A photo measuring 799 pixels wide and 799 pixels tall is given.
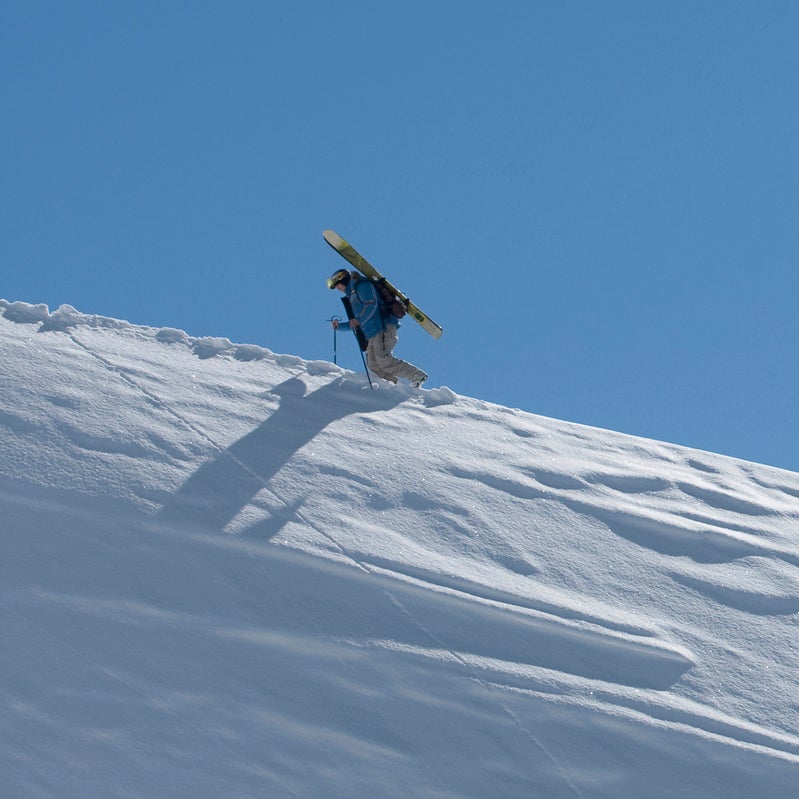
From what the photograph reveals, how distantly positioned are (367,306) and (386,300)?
210mm

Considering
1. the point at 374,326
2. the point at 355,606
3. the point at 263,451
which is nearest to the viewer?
the point at 355,606

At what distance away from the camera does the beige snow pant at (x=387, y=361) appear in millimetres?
10734

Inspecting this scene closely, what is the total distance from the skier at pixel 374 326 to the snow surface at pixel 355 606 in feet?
2.89

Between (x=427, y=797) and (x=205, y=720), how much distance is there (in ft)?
3.73

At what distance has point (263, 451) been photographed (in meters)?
8.90

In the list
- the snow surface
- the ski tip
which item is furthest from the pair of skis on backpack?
the snow surface

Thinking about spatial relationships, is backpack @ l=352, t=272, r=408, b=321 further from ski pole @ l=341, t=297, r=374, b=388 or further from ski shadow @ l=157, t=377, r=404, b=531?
ski shadow @ l=157, t=377, r=404, b=531

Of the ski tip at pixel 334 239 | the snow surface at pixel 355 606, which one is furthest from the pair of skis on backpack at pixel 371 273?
the snow surface at pixel 355 606

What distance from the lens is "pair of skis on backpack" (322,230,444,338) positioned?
35.7 ft

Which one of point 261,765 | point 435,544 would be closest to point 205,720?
point 261,765

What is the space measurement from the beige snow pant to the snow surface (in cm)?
87

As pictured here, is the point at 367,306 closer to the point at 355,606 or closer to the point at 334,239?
the point at 334,239

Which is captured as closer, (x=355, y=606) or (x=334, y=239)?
(x=355, y=606)

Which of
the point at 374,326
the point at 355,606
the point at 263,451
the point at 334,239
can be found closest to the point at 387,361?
the point at 374,326
